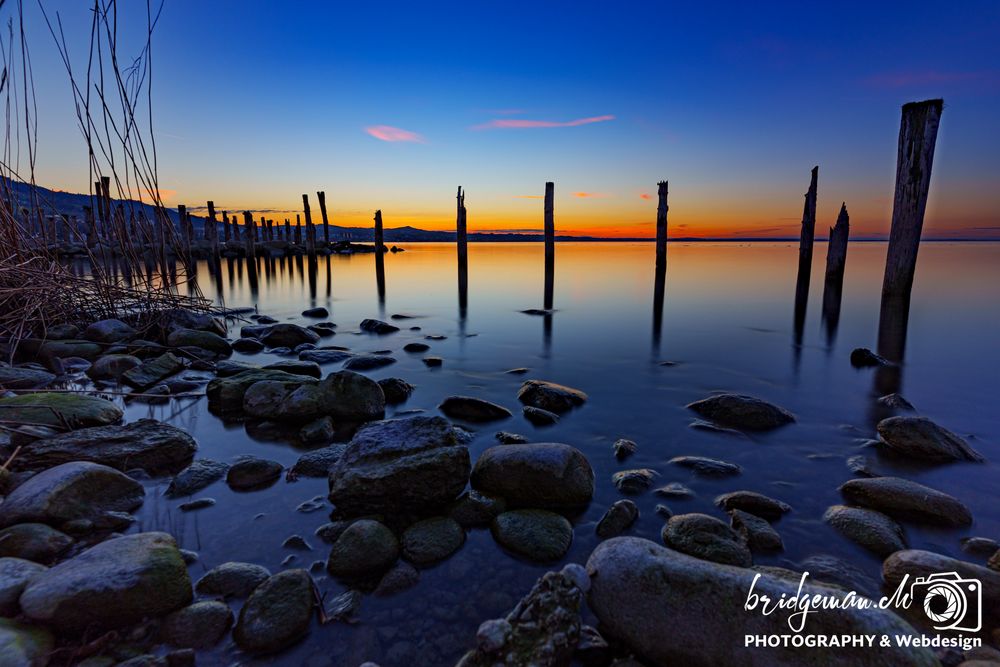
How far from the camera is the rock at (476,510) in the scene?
12.2 feet

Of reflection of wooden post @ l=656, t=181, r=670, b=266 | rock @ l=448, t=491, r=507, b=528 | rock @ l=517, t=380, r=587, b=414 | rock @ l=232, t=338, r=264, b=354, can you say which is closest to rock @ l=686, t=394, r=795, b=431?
rock @ l=517, t=380, r=587, b=414

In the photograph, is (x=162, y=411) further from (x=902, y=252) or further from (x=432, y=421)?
(x=902, y=252)

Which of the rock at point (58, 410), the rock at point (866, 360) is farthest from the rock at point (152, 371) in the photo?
the rock at point (866, 360)

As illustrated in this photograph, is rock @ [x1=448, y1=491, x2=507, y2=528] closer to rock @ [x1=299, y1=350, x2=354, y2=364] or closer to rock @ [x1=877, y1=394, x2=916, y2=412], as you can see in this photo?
rock @ [x1=299, y1=350, x2=354, y2=364]

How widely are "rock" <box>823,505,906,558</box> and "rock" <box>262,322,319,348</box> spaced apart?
9948mm

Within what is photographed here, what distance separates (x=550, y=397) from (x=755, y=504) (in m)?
3.06

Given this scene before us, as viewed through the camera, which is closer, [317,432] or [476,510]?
[476,510]

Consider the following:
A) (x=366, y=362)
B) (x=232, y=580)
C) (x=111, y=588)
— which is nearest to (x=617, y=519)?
(x=232, y=580)

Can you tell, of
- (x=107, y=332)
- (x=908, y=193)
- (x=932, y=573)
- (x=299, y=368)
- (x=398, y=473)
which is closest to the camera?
(x=932, y=573)

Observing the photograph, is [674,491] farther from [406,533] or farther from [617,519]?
[406,533]

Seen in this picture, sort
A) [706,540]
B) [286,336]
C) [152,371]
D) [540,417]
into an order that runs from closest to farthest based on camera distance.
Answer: [706,540] < [540,417] < [152,371] < [286,336]

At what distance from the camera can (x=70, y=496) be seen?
3408mm

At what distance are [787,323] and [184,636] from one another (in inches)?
633

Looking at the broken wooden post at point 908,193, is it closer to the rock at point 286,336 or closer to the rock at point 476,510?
the rock at point 476,510
